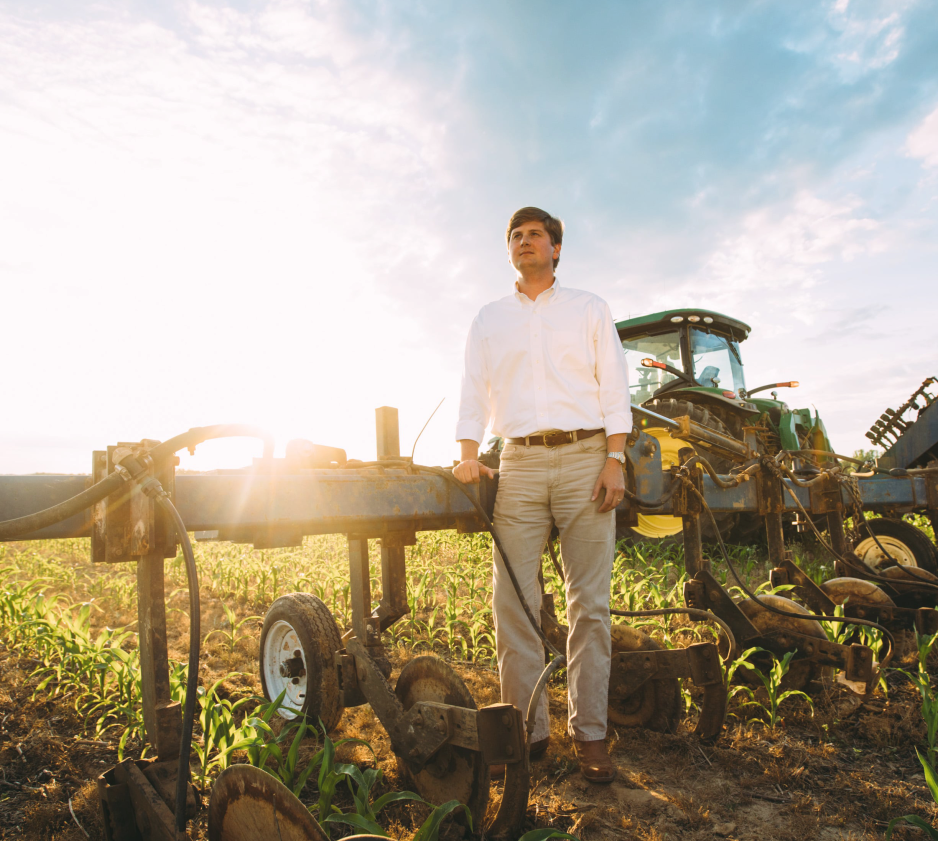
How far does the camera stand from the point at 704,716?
Result: 264cm

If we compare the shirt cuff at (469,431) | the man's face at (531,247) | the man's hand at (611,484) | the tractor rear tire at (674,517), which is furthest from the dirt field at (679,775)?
the tractor rear tire at (674,517)

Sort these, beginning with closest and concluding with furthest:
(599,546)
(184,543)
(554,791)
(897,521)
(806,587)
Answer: (184,543) → (554,791) → (599,546) → (806,587) → (897,521)

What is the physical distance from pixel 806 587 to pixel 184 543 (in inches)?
136

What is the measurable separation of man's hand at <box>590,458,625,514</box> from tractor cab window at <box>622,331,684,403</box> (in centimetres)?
482

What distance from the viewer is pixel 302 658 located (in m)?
2.89

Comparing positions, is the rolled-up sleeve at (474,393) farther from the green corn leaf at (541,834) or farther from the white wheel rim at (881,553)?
the white wheel rim at (881,553)

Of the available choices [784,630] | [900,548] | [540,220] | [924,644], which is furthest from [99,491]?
[900,548]

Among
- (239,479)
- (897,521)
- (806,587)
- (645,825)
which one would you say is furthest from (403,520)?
(897,521)

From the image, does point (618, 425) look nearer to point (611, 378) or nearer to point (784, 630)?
point (611, 378)

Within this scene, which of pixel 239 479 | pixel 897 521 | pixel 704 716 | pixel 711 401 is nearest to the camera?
pixel 239 479

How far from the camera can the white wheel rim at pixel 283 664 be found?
2.88 meters

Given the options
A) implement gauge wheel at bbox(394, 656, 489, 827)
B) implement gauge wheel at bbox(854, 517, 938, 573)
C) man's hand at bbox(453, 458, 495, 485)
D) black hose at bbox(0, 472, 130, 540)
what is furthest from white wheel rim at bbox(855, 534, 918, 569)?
black hose at bbox(0, 472, 130, 540)

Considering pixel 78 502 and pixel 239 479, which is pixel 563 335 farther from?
pixel 78 502

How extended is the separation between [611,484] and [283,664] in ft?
5.60
